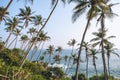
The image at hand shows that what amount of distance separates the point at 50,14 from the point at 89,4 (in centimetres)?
607

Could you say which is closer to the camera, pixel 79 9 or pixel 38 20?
pixel 79 9

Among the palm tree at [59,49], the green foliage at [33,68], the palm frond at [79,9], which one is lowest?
the green foliage at [33,68]

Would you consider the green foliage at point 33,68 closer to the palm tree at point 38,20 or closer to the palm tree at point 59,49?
the palm tree at point 38,20

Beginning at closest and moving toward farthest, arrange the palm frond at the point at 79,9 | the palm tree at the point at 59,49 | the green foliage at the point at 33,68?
1. the palm frond at the point at 79,9
2. the green foliage at the point at 33,68
3. the palm tree at the point at 59,49

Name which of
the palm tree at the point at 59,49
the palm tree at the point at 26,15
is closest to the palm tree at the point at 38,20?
the palm tree at the point at 26,15

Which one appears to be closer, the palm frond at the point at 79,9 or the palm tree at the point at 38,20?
the palm frond at the point at 79,9

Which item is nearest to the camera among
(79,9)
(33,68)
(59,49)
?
(79,9)

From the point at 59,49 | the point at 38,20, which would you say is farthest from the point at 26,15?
the point at 59,49

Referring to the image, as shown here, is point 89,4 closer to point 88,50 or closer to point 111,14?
point 111,14

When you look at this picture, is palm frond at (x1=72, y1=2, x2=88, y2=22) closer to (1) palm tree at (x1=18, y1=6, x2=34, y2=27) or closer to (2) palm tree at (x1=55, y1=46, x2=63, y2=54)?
(1) palm tree at (x1=18, y1=6, x2=34, y2=27)

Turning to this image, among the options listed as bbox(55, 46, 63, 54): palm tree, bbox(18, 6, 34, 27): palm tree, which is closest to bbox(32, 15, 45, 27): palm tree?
bbox(18, 6, 34, 27): palm tree

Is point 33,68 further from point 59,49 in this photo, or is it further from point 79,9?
point 59,49

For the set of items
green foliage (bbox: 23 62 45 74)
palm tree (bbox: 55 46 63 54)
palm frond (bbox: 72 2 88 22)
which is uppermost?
palm tree (bbox: 55 46 63 54)

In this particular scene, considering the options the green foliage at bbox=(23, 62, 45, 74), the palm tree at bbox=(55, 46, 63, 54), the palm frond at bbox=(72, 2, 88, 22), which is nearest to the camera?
the palm frond at bbox=(72, 2, 88, 22)
